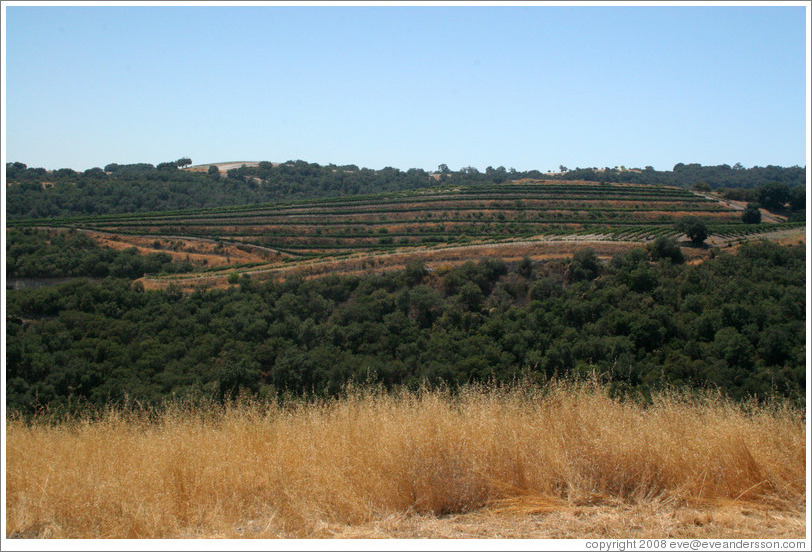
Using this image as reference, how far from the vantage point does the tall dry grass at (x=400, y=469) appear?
4.65 m

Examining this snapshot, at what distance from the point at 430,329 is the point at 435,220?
30.5 meters

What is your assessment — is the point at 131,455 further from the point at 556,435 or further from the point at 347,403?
the point at 556,435

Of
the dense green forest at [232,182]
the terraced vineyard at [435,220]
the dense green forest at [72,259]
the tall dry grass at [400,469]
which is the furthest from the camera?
the dense green forest at [232,182]

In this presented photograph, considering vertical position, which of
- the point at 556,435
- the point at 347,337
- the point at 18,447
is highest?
the point at 556,435

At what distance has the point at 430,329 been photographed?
28.3 meters

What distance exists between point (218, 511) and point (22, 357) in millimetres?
20146

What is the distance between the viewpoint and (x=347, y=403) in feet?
21.0

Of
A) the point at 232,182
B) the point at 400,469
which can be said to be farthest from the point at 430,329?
the point at 232,182

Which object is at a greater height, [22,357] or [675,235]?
[675,235]

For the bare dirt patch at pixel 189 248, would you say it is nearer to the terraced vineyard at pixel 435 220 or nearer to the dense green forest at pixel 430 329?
the terraced vineyard at pixel 435 220

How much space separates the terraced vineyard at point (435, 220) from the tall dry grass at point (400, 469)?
3595 cm

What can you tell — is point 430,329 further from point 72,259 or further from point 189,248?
point 189,248

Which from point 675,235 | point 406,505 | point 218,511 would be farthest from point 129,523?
point 675,235

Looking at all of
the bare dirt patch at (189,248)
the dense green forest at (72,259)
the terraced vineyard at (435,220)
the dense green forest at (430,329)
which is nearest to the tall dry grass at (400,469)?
the dense green forest at (430,329)
